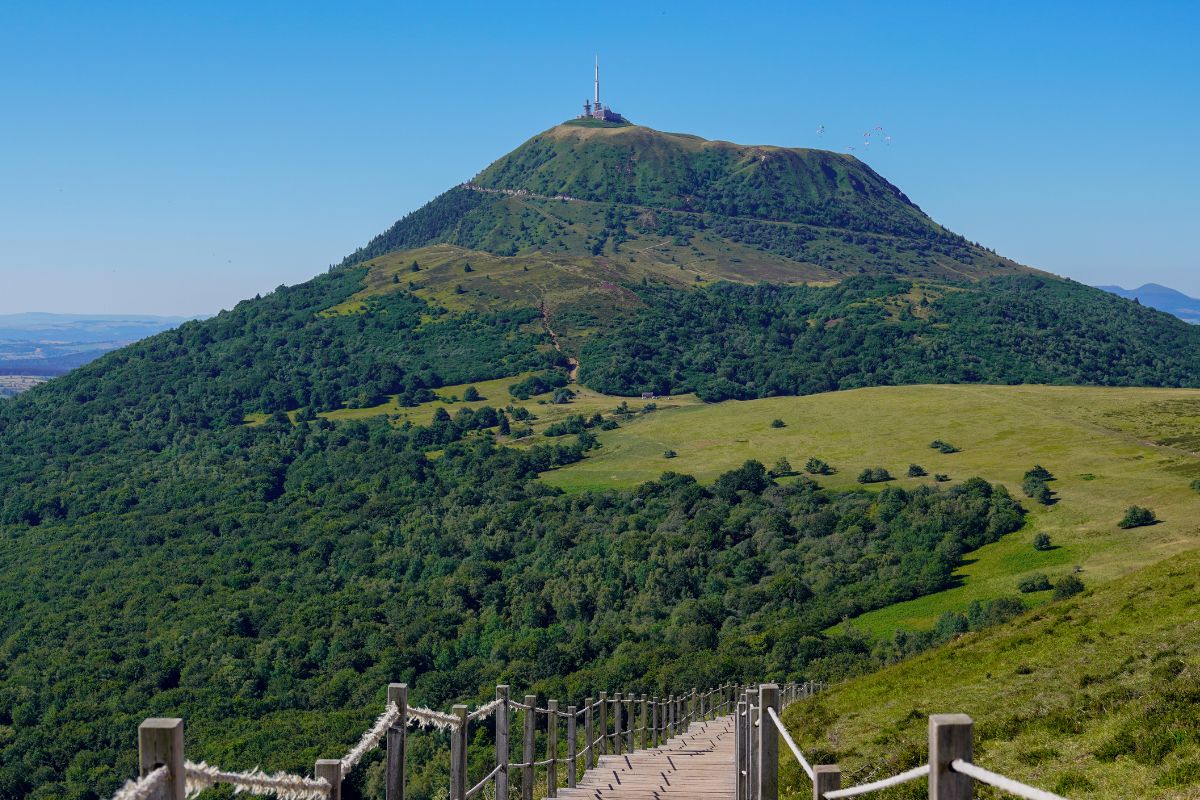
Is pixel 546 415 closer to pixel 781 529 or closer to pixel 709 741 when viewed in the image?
pixel 781 529

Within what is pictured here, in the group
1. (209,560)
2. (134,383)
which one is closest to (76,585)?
(209,560)

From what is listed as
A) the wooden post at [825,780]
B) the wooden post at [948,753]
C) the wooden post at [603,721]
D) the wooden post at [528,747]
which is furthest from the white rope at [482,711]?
the wooden post at [603,721]

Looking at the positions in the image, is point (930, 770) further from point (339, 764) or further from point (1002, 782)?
point (339, 764)

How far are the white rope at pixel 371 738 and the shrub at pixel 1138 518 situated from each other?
3083 inches

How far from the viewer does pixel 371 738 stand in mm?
8219

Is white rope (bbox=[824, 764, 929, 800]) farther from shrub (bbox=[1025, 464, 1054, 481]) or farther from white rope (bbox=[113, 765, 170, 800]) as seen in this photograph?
shrub (bbox=[1025, 464, 1054, 481])

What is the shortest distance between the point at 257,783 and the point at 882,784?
10.6 ft

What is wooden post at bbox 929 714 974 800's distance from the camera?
5.71 metres

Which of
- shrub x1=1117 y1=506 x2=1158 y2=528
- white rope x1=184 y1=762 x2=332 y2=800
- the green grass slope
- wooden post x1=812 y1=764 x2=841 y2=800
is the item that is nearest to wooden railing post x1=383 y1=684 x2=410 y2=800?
white rope x1=184 y1=762 x2=332 y2=800

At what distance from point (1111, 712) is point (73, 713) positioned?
278ft

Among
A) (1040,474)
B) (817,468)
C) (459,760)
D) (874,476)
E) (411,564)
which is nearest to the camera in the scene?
(459,760)

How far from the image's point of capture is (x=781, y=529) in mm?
104562

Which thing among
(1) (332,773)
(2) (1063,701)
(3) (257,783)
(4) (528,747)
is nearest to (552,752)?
(4) (528,747)

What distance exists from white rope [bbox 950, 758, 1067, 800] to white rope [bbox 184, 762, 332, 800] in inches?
132
